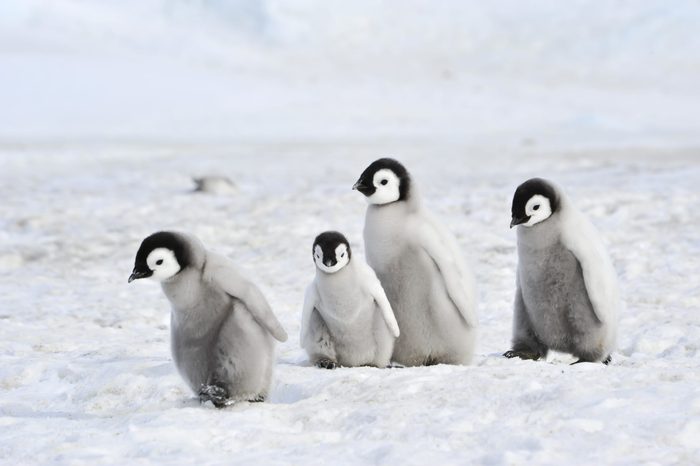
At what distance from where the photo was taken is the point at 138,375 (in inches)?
137

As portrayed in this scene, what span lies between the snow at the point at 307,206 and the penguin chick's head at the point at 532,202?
539 mm

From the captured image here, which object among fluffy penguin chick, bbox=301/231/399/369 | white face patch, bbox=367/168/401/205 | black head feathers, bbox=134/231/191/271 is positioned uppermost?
white face patch, bbox=367/168/401/205

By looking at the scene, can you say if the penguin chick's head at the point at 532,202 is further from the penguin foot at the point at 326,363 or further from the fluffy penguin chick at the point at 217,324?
the fluffy penguin chick at the point at 217,324

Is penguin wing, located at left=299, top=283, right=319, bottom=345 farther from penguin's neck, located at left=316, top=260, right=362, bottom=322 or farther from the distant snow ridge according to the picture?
the distant snow ridge

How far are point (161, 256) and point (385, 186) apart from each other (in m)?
1.08

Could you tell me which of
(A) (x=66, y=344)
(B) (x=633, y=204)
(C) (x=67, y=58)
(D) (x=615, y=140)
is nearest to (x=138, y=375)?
(A) (x=66, y=344)

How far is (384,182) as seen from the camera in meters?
3.83

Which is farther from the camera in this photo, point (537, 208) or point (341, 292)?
point (537, 208)

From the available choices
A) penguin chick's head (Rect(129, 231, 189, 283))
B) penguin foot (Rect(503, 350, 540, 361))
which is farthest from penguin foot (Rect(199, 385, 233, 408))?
penguin foot (Rect(503, 350, 540, 361))

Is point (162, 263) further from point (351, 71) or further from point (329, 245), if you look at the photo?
point (351, 71)

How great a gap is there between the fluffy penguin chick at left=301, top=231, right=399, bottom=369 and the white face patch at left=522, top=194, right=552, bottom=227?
63 centimetres

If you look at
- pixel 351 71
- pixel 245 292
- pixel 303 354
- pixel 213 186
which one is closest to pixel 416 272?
pixel 303 354

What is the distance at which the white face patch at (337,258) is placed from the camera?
3.48 metres

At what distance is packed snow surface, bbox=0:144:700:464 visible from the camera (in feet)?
8.50
